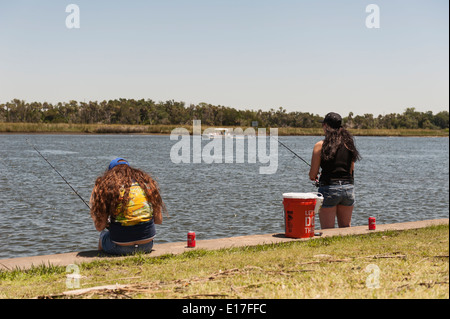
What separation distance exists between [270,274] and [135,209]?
213cm

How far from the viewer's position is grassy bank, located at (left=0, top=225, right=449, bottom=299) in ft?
15.6

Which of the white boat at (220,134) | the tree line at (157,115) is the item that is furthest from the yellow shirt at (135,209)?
the tree line at (157,115)

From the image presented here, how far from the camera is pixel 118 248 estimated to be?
279 inches

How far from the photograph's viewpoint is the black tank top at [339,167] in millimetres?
8055

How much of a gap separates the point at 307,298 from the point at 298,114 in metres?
176

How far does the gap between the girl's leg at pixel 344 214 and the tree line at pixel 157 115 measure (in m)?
152

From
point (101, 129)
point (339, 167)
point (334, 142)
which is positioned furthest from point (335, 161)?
point (101, 129)

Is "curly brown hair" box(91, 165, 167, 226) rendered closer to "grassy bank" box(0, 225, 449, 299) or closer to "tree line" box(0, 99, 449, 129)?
"grassy bank" box(0, 225, 449, 299)

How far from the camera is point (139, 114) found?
161 meters

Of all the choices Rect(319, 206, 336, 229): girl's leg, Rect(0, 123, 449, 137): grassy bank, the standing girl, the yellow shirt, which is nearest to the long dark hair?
the standing girl

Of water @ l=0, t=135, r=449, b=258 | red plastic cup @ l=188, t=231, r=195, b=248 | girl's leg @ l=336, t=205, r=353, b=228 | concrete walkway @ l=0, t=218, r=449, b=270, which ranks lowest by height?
water @ l=0, t=135, r=449, b=258

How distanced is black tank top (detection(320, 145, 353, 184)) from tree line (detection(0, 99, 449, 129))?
152 meters

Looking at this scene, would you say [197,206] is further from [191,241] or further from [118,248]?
[118,248]
